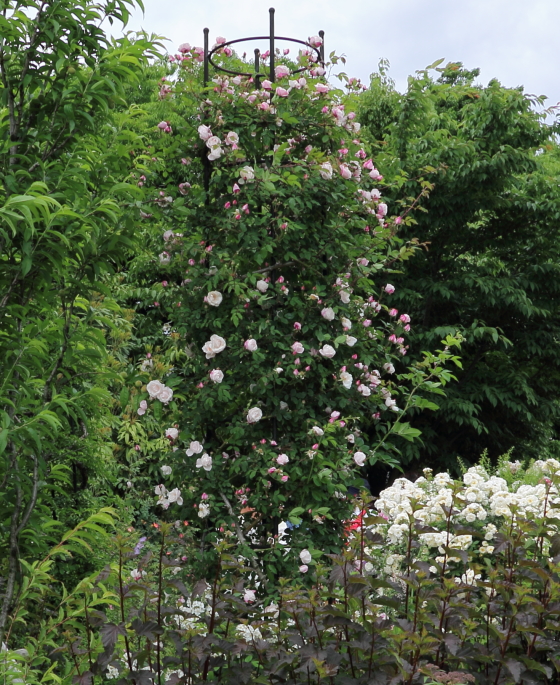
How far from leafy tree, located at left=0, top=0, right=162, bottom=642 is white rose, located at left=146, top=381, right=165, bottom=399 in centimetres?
77

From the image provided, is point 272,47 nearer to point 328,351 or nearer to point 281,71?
point 281,71

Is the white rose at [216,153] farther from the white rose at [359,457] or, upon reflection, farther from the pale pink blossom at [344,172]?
the white rose at [359,457]

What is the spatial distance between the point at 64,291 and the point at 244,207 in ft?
4.02

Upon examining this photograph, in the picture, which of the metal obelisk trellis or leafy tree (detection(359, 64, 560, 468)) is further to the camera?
leafy tree (detection(359, 64, 560, 468))

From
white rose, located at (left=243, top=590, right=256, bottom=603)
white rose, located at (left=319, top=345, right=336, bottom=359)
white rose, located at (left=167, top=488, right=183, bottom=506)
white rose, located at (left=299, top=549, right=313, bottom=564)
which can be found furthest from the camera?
white rose, located at (left=167, top=488, right=183, bottom=506)

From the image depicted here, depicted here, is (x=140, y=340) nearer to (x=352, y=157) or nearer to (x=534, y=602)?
(x=352, y=157)

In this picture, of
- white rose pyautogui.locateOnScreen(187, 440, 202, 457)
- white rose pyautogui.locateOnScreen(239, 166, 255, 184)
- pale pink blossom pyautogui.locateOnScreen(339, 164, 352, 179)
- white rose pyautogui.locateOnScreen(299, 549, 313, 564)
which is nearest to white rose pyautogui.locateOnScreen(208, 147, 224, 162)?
white rose pyautogui.locateOnScreen(239, 166, 255, 184)

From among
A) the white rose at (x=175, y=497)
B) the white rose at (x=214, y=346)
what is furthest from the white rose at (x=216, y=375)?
the white rose at (x=175, y=497)

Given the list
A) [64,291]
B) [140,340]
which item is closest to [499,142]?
[140,340]

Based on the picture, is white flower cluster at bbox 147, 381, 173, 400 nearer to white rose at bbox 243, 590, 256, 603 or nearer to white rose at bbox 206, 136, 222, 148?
white rose at bbox 243, 590, 256, 603

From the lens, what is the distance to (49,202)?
9.17 feet

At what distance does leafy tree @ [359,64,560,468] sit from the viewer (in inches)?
359

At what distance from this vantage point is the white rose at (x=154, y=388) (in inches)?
159

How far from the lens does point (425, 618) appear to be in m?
2.37
